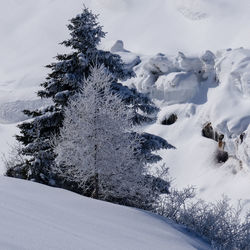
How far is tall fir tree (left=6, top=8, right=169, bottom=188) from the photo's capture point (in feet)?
50.6

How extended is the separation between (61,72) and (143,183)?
532 centimetres

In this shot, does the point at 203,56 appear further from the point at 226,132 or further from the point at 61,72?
the point at 61,72

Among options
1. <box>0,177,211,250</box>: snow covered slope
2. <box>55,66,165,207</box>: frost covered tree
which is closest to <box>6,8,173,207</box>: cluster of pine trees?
<box>55,66,165,207</box>: frost covered tree

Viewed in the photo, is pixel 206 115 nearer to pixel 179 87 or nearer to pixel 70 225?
pixel 179 87

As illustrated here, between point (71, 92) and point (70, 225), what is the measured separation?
33.9 ft

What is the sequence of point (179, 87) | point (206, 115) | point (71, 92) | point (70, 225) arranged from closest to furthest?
point (70, 225) < point (71, 92) < point (206, 115) < point (179, 87)

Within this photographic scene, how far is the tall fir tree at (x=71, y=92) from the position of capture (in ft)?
50.6

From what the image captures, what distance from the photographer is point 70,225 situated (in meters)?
5.56

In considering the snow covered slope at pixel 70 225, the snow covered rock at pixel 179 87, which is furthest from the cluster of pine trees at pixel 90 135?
the snow covered rock at pixel 179 87

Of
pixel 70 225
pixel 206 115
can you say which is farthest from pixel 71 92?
pixel 206 115

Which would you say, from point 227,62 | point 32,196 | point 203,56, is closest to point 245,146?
point 227,62

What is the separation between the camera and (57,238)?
168 inches

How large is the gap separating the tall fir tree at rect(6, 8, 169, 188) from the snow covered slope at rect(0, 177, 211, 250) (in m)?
6.75

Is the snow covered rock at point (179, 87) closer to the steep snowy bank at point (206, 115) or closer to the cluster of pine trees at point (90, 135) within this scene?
the steep snowy bank at point (206, 115)
